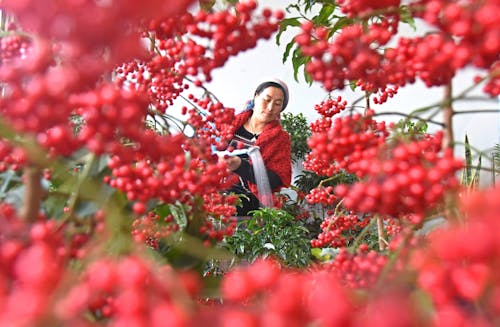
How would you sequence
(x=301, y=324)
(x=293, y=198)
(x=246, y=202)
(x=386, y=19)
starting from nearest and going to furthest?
(x=301, y=324) < (x=386, y=19) < (x=246, y=202) < (x=293, y=198)

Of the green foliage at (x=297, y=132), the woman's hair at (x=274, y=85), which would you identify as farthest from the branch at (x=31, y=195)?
the green foliage at (x=297, y=132)

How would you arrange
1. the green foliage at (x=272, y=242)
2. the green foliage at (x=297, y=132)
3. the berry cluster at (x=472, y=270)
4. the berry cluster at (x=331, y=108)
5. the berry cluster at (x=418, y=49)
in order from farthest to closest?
1. the green foliage at (x=297, y=132)
2. the green foliage at (x=272, y=242)
3. the berry cluster at (x=331, y=108)
4. the berry cluster at (x=418, y=49)
5. the berry cluster at (x=472, y=270)

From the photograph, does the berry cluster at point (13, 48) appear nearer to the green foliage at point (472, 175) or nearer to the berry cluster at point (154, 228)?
A: the berry cluster at point (154, 228)

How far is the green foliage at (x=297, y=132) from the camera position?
128 inches

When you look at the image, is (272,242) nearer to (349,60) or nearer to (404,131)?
(404,131)

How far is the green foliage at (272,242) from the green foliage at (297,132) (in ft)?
3.87

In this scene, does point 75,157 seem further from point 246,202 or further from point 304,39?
point 246,202

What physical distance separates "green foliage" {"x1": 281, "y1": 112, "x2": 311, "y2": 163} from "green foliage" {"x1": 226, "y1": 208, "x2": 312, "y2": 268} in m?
1.18

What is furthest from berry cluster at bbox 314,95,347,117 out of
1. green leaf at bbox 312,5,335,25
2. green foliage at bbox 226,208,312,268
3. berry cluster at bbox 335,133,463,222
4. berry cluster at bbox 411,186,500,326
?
berry cluster at bbox 411,186,500,326

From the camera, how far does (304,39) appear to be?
32 cm

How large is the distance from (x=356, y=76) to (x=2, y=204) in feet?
0.84

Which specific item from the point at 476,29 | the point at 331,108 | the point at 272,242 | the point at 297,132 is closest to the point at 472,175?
the point at 331,108

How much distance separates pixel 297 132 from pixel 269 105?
1.84ft

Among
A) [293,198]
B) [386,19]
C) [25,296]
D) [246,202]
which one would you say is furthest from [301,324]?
[293,198]
